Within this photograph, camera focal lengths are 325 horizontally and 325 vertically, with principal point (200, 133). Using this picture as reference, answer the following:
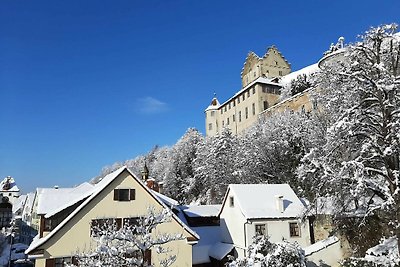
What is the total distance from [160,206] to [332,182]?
39.4 feet

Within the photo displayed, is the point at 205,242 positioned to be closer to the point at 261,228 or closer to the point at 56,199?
the point at 261,228

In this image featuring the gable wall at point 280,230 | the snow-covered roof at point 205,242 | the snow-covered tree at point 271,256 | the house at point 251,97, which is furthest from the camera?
the house at point 251,97

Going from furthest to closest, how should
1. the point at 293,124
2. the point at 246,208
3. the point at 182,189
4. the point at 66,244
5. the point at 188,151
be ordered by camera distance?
the point at 188,151 < the point at 182,189 < the point at 293,124 < the point at 246,208 < the point at 66,244

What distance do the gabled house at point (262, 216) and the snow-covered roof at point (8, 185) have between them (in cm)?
8228

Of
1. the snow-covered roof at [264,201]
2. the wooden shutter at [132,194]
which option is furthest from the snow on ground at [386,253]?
the wooden shutter at [132,194]

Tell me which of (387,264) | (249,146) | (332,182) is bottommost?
(387,264)

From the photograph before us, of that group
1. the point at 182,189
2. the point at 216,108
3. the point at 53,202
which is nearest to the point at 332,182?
the point at 53,202

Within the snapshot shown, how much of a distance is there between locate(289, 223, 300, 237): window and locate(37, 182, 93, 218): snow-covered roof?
55.5 feet

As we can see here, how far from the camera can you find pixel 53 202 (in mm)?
23516

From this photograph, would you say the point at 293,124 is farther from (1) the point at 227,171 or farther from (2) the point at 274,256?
(2) the point at 274,256

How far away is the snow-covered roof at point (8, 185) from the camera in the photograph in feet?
298

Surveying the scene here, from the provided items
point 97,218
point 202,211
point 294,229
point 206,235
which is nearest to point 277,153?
point 202,211

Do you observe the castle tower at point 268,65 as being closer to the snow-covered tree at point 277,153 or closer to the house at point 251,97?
the house at point 251,97

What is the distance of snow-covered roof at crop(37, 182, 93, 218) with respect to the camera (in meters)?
21.9
